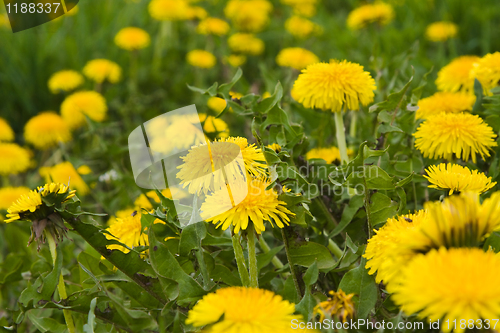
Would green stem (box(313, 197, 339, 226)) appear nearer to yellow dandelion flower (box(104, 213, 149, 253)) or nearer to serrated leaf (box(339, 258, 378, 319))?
serrated leaf (box(339, 258, 378, 319))

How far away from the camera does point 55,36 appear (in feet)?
9.70

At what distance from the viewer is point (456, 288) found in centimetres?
51

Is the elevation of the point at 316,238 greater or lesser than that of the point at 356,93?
lesser

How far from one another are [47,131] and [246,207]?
5.71 feet

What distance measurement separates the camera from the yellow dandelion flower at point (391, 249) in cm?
64

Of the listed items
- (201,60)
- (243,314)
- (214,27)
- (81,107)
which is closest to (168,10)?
(214,27)

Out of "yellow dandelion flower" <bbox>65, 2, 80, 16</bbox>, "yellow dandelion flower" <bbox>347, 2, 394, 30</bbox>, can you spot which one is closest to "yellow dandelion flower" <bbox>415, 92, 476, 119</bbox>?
"yellow dandelion flower" <bbox>347, 2, 394, 30</bbox>

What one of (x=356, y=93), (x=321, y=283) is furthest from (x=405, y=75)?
(x=321, y=283)

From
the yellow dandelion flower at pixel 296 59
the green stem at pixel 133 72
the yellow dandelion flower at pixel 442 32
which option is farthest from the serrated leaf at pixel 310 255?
the yellow dandelion flower at pixel 442 32

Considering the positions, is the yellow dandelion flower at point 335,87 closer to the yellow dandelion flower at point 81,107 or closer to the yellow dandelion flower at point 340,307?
the yellow dandelion flower at point 340,307

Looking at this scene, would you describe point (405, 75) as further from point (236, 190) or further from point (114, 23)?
point (114, 23)

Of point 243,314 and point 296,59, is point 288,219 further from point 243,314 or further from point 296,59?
point 296,59

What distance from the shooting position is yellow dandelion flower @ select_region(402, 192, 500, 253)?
59 centimetres

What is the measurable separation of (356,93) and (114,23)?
2.52 m
